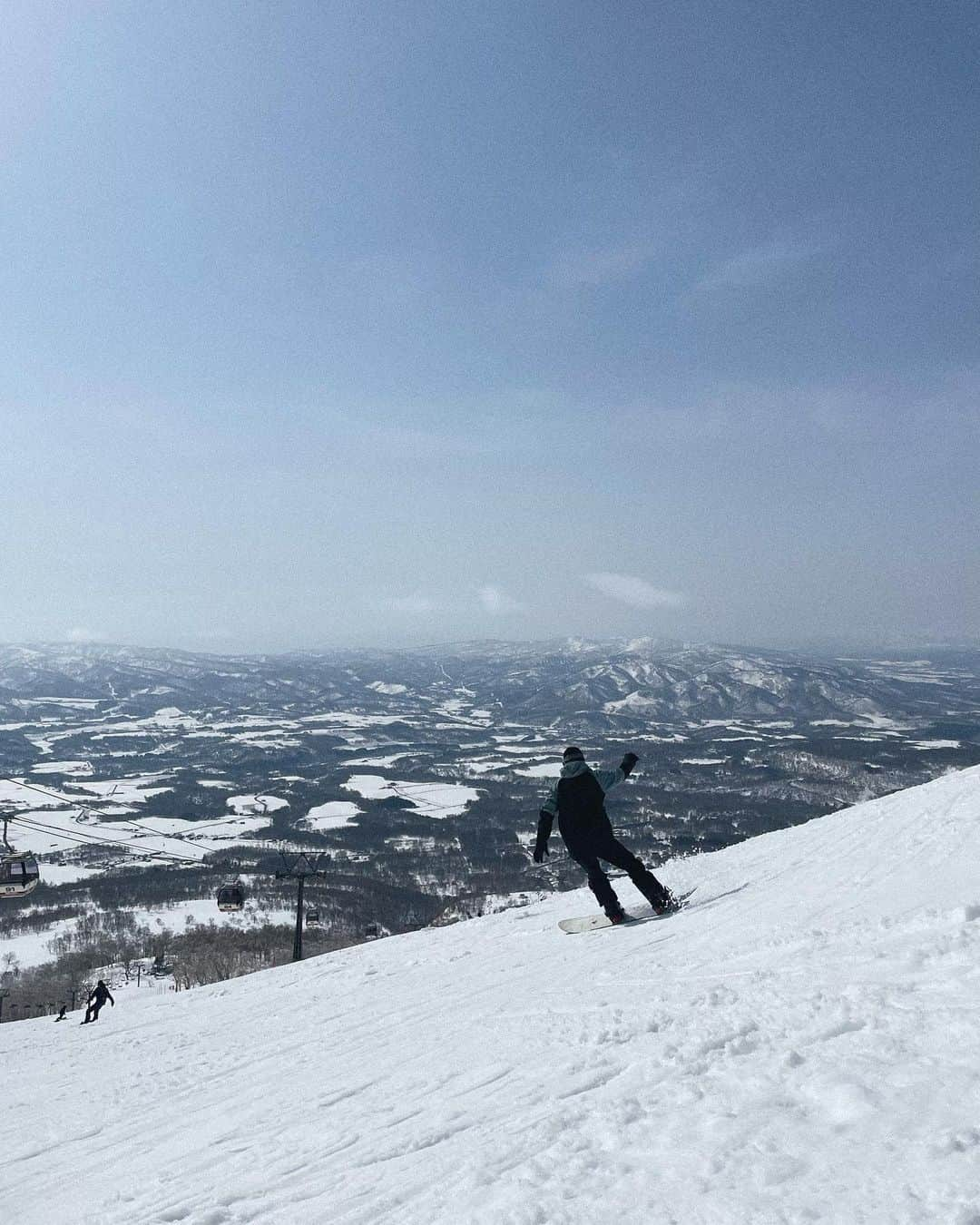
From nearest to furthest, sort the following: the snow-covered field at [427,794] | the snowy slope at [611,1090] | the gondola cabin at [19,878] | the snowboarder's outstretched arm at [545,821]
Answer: the snowy slope at [611,1090] → the snowboarder's outstretched arm at [545,821] → the gondola cabin at [19,878] → the snow-covered field at [427,794]

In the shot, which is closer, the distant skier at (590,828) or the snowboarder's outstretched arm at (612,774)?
the distant skier at (590,828)

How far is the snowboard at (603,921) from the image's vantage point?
10867mm

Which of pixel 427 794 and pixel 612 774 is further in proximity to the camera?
pixel 427 794

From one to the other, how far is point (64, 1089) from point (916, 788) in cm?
1694

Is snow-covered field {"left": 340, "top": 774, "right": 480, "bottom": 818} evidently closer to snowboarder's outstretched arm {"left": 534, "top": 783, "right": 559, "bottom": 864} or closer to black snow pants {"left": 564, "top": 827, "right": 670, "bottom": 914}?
black snow pants {"left": 564, "top": 827, "right": 670, "bottom": 914}

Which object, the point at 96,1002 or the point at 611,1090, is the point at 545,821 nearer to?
the point at 611,1090

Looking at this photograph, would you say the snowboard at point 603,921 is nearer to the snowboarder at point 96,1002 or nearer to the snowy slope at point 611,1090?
the snowy slope at point 611,1090

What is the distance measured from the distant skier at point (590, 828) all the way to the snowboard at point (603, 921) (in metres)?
0.12

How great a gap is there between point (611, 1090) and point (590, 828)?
595 centimetres

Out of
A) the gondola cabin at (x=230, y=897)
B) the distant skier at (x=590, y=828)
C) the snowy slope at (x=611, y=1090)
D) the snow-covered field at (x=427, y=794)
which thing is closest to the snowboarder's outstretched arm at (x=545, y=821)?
the distant skier at (x=590, y=828)

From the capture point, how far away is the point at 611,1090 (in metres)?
4.80

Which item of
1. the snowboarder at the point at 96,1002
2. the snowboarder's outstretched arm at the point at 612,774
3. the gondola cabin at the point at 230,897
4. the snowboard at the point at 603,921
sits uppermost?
the snowboarder's outstretched arm at the point at 612,774

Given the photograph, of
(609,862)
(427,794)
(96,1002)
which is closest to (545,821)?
(609,862)

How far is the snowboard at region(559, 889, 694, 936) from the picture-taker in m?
10.9
